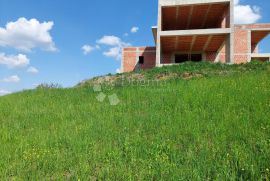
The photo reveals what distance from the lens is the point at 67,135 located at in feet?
19.4

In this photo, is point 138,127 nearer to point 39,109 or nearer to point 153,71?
point 39,109

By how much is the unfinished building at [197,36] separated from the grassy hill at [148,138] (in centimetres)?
1387

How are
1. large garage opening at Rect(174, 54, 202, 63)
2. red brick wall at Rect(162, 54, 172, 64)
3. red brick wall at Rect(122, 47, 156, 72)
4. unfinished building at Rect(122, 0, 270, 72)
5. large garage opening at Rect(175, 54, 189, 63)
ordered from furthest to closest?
red brick wall at Rect(122, 47, 156, 72) → large garage opening at Rect(175, 54, 189, 63) → red brick wall at Rect(162, 54, 172, 64) → large garage opening at Rect(174, 54, 202, 63) → unfinished building at Rect(122, 0, 270, 72)

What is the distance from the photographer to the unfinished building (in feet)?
72.6

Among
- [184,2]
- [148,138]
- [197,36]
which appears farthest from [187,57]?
[148,138]

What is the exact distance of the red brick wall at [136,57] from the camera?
32.8 metres

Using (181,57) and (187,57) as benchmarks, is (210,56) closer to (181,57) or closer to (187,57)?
(187,57)

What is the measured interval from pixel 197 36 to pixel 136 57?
11015 mm

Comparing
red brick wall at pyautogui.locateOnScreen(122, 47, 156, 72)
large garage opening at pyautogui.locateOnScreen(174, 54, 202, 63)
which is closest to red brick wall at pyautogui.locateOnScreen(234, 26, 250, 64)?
large garage opening at pyautogui.locateOnScreen(174, 54, 202, 63)

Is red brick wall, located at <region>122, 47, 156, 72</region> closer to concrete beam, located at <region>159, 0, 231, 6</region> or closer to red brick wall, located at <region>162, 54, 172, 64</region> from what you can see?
red brick wall, located at <region>162, 54, 172, 64</region>

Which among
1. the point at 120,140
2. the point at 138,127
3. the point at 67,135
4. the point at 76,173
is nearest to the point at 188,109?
the point at 138,127

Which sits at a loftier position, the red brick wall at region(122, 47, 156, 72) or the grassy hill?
the red brick wall at region(122, 47, 156, 72)

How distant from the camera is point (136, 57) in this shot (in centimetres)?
3306

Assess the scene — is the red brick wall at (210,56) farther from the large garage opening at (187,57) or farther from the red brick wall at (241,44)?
the red brick wall at (241,44)
